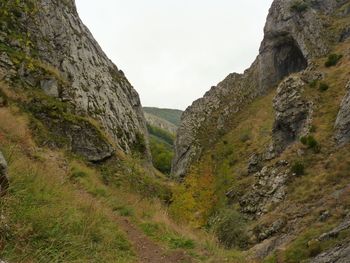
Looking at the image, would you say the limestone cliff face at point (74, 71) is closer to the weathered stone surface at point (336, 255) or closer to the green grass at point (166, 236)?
the green grass at point (166, 236)

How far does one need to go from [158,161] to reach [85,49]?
204ft

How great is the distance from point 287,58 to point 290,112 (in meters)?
26.3

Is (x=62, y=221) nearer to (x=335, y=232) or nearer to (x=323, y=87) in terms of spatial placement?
(x=335, y=232)

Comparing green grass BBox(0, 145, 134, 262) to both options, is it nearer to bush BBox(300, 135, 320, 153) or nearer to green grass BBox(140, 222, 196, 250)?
green grass BBox(140, 222, 196, 250)

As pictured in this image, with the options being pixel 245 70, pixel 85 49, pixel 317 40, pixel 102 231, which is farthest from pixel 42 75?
pixel 245 70

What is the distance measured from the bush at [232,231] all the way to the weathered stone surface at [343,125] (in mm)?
8473

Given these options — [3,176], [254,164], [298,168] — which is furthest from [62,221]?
[254,164]

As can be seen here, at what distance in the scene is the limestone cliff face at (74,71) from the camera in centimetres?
2494

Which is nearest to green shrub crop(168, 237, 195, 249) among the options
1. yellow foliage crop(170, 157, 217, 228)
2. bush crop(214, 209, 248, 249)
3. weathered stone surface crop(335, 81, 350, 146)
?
bush crop(214, 209, 248, 249)

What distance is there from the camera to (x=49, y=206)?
705 centimetres

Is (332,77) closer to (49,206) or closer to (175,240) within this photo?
(175,240)

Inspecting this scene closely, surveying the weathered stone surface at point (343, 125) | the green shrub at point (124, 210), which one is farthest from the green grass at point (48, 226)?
the weathered stone surface at point (343, 125)

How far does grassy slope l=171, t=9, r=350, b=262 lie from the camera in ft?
57.1

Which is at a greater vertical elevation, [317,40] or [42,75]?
[317,40]
